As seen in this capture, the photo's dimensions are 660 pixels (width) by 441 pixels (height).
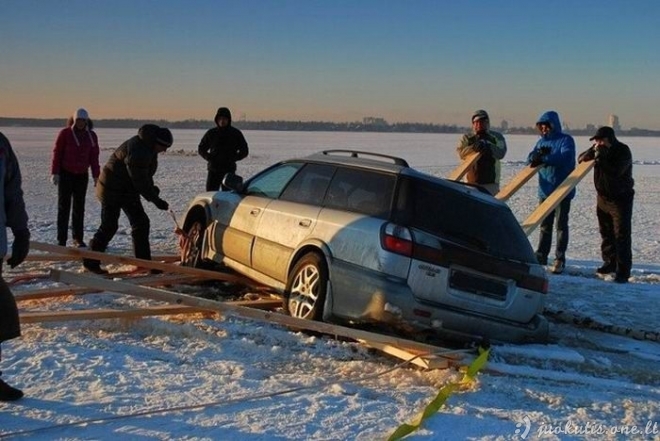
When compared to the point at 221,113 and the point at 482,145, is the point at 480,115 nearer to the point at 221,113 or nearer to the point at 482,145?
the point at 482,145

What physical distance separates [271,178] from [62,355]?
9.78 ft

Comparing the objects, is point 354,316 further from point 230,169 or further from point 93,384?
point 230,169

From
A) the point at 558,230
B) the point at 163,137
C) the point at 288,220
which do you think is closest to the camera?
the point at 288,220

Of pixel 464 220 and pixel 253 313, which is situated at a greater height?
pixel 464 220

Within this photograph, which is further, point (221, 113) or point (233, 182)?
point (221, 113)

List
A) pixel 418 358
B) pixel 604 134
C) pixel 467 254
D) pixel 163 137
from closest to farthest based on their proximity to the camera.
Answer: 1. pixel 418 358
2. pixel 467 254
3. pixel 163 137
4. pixel 604 134

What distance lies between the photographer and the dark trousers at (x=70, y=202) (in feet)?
30.5

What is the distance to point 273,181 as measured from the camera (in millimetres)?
6941

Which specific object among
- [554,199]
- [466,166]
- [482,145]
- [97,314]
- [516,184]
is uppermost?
[482,145]

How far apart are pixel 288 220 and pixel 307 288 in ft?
2.64

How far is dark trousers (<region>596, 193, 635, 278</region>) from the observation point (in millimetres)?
8367


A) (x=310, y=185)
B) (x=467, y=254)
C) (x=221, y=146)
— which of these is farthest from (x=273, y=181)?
(x=221, y=146)

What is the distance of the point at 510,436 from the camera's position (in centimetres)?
372

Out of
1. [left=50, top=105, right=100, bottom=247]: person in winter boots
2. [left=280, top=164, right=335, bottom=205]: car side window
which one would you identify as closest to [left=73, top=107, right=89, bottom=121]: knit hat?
[left=50, top=105, right=100, bottom=247]: person in winter boots
